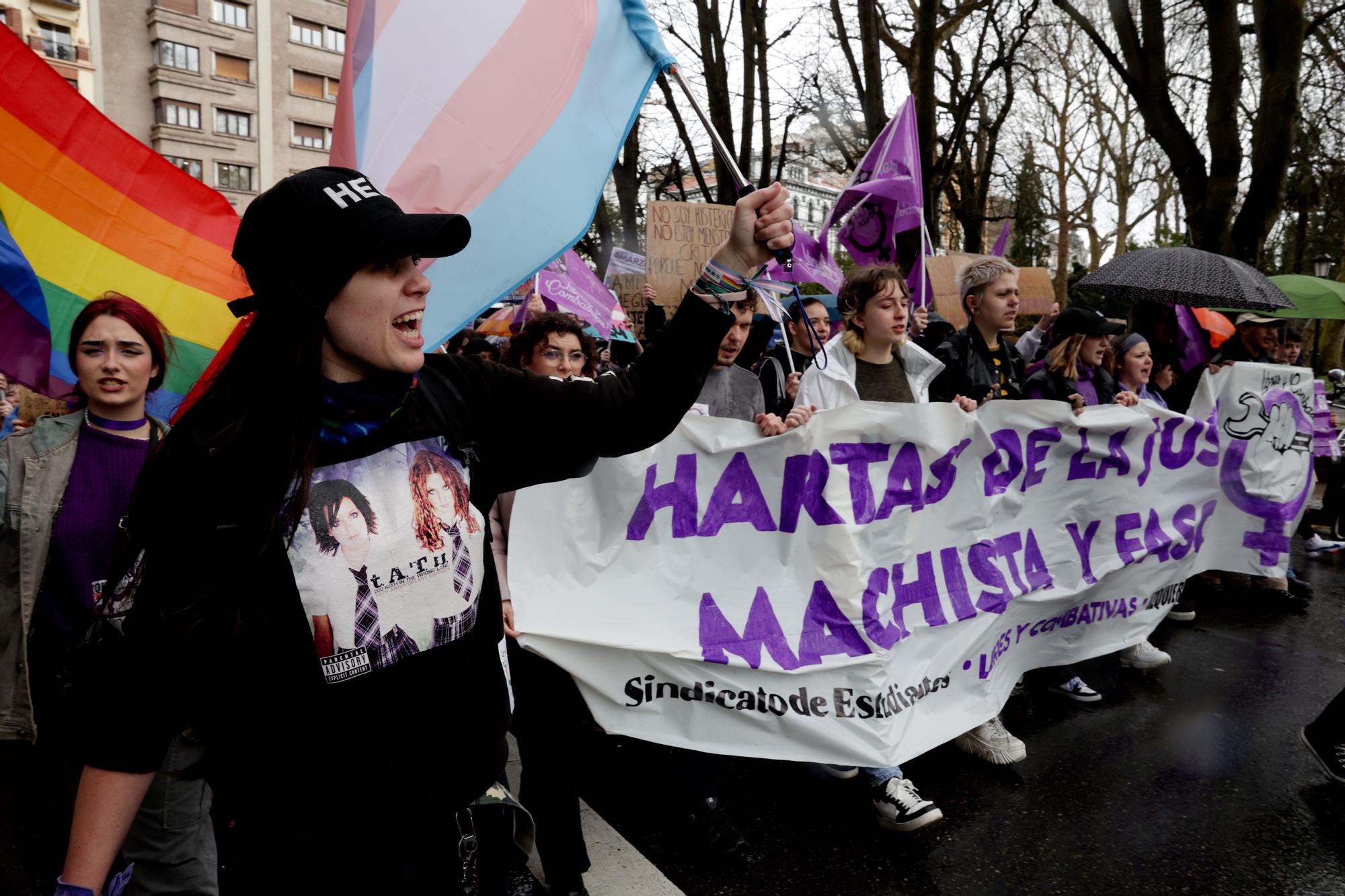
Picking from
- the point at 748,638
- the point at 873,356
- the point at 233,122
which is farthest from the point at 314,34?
the point at 748,638

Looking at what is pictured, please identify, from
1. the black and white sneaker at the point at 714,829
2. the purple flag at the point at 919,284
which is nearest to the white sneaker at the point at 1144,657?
the black and white sneaker at the point at 714,829

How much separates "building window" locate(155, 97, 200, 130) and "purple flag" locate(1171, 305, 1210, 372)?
48113 millimetres

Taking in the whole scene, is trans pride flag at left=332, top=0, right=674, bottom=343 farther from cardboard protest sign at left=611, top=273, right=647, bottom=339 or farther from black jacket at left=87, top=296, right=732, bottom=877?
cardboard protest sign at left=611, top=273, right=647, bottom=339

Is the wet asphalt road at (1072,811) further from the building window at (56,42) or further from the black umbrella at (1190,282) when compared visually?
the building window at (56,42)

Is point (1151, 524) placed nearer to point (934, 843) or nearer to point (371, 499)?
point (934, 843)

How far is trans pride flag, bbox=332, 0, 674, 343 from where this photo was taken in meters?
2.29

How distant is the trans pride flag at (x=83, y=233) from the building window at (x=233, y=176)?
1866 inches

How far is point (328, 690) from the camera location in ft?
4.55

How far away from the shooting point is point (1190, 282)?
19.9 ft

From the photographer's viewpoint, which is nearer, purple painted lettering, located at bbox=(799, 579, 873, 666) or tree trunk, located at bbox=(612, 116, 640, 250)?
purple painted lettering, located at bbox=(799, 579, 873, 666)

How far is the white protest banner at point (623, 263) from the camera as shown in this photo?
1088 cm

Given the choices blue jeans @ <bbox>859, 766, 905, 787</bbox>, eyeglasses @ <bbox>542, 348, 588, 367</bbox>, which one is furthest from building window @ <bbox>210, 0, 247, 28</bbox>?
blue jeans @ <bbox>859, 766, 905, 787</bbox>

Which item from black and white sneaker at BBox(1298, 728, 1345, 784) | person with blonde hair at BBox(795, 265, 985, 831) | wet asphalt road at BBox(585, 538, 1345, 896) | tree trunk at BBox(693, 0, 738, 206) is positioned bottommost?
wet asphalt road at BBox(585, 538, 1345, 896)

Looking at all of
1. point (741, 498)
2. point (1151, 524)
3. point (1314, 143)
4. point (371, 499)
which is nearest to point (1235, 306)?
point (1151, 524)
